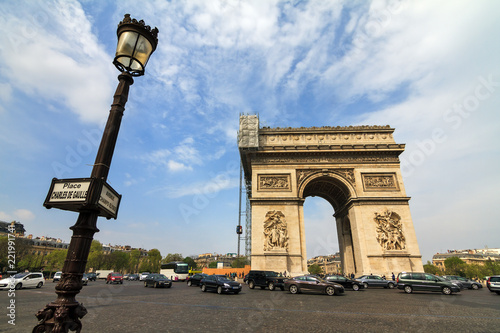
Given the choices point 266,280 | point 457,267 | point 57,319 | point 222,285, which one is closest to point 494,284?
point 266,280

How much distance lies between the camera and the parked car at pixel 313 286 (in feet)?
45.8

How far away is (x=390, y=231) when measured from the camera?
22.9 meters

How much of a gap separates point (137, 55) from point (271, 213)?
72.2 ft

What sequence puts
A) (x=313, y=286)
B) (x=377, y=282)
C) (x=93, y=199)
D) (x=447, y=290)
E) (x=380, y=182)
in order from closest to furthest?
(x=93, y=199), (x=313, y=286), (x=447, y=290), (x=377, y=282), (x=380, y=182)

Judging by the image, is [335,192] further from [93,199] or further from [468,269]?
[468,269]

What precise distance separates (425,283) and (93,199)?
19.2 metres

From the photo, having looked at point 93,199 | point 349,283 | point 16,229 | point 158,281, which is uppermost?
point 16,229

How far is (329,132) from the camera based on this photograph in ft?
91.1

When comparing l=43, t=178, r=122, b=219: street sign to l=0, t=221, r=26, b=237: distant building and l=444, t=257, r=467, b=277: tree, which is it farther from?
l=444, t=257, r=467, b=277: tree

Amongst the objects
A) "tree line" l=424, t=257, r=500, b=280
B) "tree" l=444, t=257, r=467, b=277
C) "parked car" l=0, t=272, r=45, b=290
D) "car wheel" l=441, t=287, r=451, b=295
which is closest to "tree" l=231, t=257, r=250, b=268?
Result: "parked car" l=0, t=272, r=45, b=290

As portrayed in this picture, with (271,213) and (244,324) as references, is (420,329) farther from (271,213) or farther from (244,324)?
(271,213)

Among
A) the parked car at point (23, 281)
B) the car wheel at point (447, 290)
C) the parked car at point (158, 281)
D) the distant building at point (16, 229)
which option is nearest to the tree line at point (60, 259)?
the distant building at point (16, 229)

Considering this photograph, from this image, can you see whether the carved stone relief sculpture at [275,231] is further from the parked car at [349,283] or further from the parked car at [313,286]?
the parked car at [313,286]

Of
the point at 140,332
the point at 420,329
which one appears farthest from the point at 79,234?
the point at 420,329
